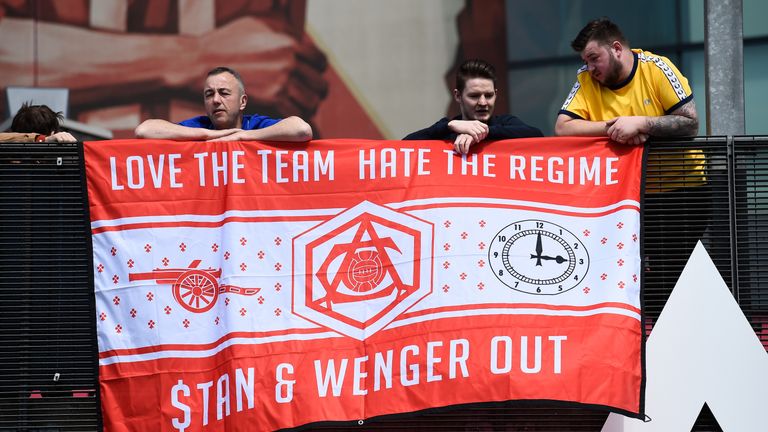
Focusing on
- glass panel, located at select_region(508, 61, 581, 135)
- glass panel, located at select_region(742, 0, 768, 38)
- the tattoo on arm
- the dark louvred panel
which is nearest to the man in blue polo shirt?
the dark louvred panel

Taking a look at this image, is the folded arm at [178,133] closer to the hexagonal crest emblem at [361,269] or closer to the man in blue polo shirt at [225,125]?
the man in blue polo shirt at [225,125]

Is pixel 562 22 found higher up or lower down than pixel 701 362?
higher up

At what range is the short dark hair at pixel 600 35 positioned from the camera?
6098mm

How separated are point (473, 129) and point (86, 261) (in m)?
2.29

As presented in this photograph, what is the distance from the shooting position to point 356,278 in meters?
5.87

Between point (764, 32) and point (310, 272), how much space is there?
1046 centimetres

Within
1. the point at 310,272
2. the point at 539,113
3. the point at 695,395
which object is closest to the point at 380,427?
the point at 310,272

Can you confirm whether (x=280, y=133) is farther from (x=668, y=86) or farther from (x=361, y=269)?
(x=668, y=86)

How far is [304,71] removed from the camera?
1532cm

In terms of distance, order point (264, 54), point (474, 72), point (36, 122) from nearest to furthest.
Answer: point (474, 72) < point (36, 122) < point (264, 54)

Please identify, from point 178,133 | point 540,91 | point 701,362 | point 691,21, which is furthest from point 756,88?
point 178,133

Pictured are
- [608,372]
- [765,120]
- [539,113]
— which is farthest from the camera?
[539,113]

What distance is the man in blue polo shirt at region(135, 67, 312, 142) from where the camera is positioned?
600 cm

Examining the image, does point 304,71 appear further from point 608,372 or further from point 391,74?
point 608,372
